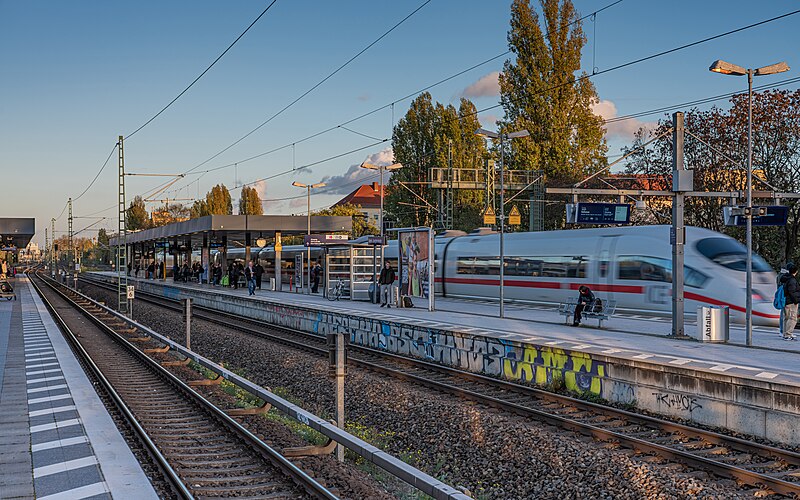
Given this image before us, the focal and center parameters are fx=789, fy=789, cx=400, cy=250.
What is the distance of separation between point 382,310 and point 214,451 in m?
17.2

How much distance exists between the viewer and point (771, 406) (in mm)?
10711

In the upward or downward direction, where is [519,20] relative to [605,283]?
upward

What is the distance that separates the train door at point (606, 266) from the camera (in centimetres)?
2520

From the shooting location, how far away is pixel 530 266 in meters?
29.8

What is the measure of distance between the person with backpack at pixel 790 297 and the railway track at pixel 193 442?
1259 centimetres

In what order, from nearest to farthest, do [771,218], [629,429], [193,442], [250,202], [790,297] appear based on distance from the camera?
[193,442], [629,429], [790,297], [771,218], [250,202]

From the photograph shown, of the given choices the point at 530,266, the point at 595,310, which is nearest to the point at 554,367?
the point at 595,310

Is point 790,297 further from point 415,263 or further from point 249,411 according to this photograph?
point 415,263

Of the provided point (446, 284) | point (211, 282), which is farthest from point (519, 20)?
point (211, 282)

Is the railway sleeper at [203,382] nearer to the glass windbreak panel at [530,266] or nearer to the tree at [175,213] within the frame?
the glass windbreak panel at [530,266]

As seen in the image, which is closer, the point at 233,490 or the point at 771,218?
the point at 233,490

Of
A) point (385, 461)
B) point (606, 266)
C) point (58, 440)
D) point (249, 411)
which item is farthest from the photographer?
point (606, 266)

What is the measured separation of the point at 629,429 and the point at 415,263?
15996 mm

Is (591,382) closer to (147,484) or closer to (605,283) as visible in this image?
(147,484)
